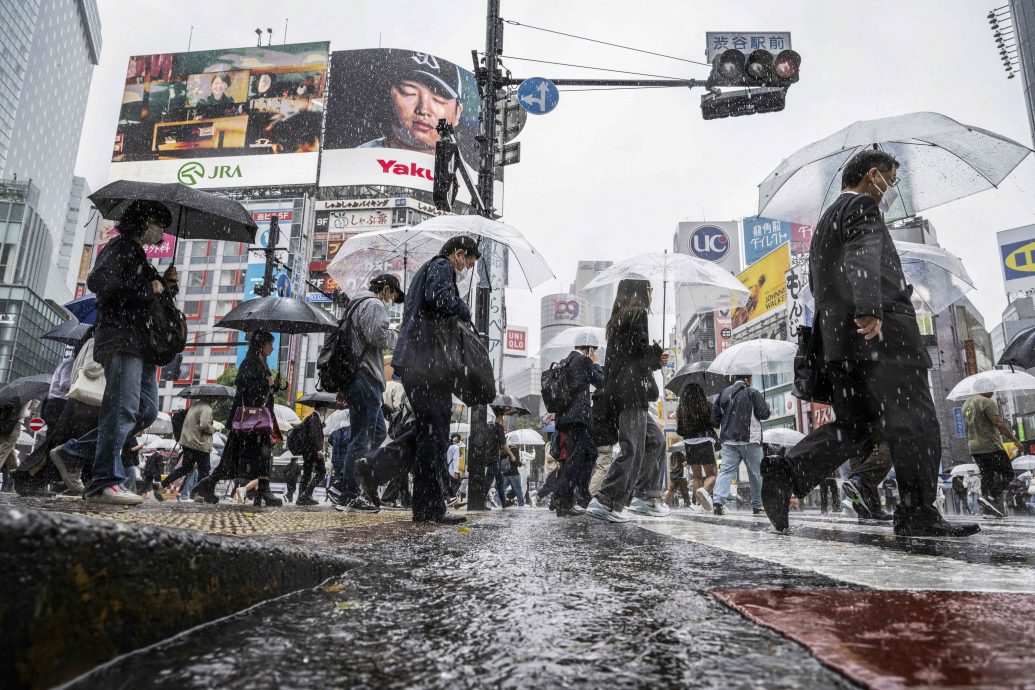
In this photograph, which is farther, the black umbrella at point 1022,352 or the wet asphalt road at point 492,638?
the black umbrella at point 1022,352

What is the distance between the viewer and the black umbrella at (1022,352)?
8349 mm

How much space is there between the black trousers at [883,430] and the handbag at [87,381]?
178 inches

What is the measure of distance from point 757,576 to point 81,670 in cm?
149

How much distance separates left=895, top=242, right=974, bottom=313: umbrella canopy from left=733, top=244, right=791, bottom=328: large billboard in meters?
37.4

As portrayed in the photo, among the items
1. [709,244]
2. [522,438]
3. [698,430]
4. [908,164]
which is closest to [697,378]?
[698,430]

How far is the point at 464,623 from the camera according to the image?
114 centimetres

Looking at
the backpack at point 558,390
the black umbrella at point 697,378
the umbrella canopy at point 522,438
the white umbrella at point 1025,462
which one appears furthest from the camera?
the umbrella canopy at point 522,438

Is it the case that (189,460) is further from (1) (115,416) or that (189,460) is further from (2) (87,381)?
(1) (115,416)

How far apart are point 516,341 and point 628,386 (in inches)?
3175

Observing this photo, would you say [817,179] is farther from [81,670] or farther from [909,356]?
[81,670]

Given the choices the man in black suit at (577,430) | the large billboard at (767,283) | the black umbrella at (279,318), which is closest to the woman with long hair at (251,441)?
the black umbrella at (279,318)

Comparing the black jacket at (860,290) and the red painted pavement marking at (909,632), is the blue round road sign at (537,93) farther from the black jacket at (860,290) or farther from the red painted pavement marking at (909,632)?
the red painted pavement marking at (909,632)

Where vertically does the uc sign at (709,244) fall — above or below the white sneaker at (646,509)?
above

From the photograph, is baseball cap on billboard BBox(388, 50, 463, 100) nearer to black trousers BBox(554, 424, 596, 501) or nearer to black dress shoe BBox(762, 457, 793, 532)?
black trousers BBox(554, 424, 596, 501)
